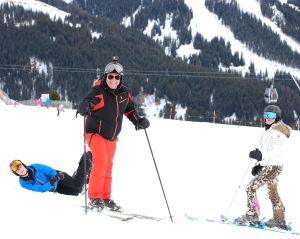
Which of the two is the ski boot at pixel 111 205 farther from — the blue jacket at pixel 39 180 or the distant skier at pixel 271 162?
the distant skier at pixel 271 162

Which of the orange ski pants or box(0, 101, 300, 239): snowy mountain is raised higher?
the orange ski pants

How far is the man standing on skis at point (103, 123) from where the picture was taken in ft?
18.0

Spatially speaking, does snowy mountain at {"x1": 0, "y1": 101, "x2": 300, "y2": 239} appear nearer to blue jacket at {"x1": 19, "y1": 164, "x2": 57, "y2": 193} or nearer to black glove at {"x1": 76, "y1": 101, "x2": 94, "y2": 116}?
blue jacket at {"x1": 19, "y1": 164, "x2": 57, "y2": 193}

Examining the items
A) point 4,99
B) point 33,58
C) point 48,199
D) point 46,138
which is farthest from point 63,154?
point 33,58

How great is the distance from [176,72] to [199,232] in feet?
468

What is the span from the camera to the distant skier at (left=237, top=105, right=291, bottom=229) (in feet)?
19.2

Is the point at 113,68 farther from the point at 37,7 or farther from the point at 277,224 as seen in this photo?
the point at 37,7

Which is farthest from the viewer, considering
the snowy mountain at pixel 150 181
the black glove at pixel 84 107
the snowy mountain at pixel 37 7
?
the snowy mountain at pixel 37 7

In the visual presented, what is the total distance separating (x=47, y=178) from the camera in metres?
5.63

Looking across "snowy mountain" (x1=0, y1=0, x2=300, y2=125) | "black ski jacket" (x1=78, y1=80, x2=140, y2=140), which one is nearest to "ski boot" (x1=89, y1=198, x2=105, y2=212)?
"black ski jacket" (x1=78, y1=80, x2=140, y2=140)

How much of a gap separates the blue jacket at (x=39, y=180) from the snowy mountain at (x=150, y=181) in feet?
0.33

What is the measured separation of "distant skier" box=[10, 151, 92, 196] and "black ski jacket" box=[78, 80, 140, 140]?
600 millimetres

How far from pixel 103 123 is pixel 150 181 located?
3736 millimetres

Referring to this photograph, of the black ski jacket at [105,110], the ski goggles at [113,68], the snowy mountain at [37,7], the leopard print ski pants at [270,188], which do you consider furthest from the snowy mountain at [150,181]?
the snowy mountain at [37,7]
